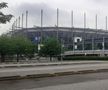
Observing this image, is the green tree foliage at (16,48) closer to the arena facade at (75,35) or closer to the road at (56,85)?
the arena facade at (75,35)

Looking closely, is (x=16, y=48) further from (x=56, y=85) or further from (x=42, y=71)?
(x=56, y=85)

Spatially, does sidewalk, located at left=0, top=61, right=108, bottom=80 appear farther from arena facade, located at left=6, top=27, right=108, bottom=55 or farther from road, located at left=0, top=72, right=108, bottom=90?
arena facade, located at left=6, top=27, right=108, bottom=55

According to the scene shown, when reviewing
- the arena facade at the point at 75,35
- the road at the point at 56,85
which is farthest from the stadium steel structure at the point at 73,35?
the road at the point at 56,85

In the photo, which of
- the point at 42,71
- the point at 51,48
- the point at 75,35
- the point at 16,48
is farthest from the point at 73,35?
the point at 42,71

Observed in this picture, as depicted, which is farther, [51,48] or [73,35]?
[73,35]

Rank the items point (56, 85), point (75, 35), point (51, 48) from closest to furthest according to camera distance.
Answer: point (56, 85)
point (51, 48)
point (75, 35)

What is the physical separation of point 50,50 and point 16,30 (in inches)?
2466

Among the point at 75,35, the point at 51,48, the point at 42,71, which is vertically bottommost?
the point at 42,71

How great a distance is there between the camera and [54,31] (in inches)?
6250

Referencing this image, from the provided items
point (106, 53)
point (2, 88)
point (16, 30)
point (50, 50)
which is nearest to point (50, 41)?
point (50, 50)

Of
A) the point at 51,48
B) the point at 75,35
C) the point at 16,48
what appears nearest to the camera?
the point at 16,48

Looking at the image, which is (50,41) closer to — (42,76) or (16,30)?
(16,30)

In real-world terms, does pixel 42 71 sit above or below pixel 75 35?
below

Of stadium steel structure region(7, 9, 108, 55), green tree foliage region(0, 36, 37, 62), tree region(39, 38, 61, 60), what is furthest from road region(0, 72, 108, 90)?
stadium steel structure region(7, 9, 108, 55)
